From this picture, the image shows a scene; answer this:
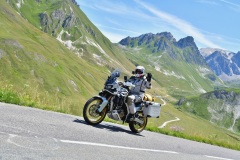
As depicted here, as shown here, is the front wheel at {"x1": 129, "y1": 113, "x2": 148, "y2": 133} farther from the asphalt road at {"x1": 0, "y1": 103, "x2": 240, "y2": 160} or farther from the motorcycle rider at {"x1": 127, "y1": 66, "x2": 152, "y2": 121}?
the asphalt road at {"x1": 0, "y1": 103, "x2": 240, "y2": 160}

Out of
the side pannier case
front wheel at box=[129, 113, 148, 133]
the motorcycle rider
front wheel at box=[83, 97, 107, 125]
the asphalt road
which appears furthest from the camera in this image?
the side pannier case

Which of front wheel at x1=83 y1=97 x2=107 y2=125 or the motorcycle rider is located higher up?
the motorcycle rider

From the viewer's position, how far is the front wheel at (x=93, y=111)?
1144cm

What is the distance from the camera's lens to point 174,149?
11.6 metres

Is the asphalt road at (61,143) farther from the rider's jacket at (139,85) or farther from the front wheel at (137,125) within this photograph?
the rider's jacket at (139,85)

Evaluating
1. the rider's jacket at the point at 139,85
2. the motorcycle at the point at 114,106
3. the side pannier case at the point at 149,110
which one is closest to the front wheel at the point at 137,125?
the motorcycle at the point at 114,106

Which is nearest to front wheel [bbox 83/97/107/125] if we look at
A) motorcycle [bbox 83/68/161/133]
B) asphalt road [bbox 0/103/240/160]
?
motorcycle [bbox 83/68/161/133]

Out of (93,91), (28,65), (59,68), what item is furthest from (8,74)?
(93,91)

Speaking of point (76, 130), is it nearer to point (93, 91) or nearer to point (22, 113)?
point (22, 113)

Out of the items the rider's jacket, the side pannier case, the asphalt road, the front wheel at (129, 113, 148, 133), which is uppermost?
the rider's jacket

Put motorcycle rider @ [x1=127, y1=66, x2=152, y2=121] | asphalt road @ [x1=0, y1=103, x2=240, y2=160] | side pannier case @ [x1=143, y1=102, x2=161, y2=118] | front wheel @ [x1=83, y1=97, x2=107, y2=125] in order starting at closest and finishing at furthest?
asphalt road @ [x1=0, y1=103, x2=240, y2=160] < front wheel @ [x1=83, y1=97, x2=107, y2=125] < motorcycle rider @ [x1=127, y1=66, x2=152, y2=121] < side pannier case @ [x1=143, y1=102, x2=161, y2=118]

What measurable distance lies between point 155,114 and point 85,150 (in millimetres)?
6602

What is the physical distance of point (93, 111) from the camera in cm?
1159

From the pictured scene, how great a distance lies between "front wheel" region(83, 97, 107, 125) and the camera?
11438 millimetres
